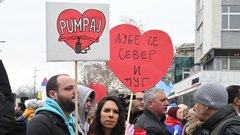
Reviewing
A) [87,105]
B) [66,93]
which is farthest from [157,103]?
[66,93]

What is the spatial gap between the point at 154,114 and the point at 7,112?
9.10 ft

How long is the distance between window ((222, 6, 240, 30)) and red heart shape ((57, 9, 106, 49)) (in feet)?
96.1

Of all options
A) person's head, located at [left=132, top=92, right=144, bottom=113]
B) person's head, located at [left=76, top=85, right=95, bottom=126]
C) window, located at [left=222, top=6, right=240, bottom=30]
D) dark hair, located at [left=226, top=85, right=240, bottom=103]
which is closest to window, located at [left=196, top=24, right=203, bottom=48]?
window, located at [left=222, top=6, right=240, bottom=30]

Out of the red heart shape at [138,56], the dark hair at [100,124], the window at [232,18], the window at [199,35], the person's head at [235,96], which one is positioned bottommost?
the dark hair at [100,124]

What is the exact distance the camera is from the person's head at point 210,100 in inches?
144

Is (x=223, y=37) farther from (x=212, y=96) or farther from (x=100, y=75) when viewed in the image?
(x=212, y=96)

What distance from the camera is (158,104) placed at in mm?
5785

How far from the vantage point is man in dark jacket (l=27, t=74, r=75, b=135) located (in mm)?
3775

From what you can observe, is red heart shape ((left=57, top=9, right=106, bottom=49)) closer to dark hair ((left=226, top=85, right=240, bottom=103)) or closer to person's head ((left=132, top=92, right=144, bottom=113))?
dark hair ((left=226, top=85, right=240, bottom=103))

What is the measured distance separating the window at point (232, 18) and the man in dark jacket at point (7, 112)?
30.8 metres

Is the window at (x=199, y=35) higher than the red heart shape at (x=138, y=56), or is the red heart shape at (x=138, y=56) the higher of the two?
the window at (x=199, y=35)

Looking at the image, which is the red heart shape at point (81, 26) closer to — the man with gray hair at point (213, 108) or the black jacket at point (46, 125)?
the black jacket at point (46, 125)

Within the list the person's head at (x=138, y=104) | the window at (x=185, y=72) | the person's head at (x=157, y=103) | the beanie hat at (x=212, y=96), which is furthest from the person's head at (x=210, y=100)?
the window at (x=185, y=72)

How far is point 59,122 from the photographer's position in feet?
12.9
